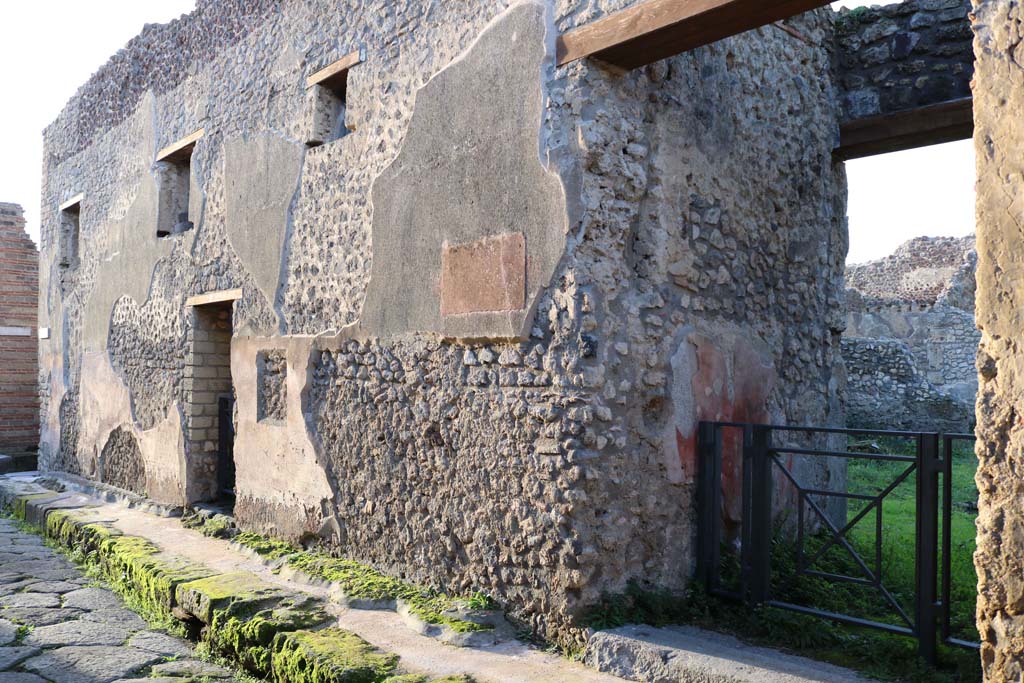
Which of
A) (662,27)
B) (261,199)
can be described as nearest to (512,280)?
(662,27)

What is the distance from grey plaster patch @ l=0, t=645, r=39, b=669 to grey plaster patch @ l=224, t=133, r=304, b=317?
2467 millimetres

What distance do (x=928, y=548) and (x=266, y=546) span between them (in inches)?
149

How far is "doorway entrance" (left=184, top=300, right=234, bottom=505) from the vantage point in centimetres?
687

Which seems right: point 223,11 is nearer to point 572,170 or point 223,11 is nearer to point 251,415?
point 251,415

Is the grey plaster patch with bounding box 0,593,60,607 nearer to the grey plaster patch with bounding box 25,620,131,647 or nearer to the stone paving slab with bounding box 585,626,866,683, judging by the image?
the grey plaster patch with bounding box 25,620,131,647

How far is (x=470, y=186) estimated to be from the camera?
14.0ft

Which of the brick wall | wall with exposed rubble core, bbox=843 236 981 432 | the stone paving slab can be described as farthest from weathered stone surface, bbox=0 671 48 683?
wall with exposed rubble core, bbox=843 236 981 432

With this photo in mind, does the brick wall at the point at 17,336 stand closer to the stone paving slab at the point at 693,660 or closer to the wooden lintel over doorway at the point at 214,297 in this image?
the wooden lintel over doorway at the point at 214,297

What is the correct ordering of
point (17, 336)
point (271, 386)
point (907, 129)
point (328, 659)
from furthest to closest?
point (17, 336), point (271, 386), point (907, 129), point (328, 659)

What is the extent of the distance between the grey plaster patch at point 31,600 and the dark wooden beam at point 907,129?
17.7 ft

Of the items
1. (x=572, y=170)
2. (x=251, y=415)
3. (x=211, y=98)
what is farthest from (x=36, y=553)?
(x=572, y=170)

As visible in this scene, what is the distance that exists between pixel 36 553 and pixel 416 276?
13.5ft

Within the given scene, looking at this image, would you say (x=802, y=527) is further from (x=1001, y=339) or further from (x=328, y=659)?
(x=328, y=659)

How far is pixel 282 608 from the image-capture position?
169 inches
